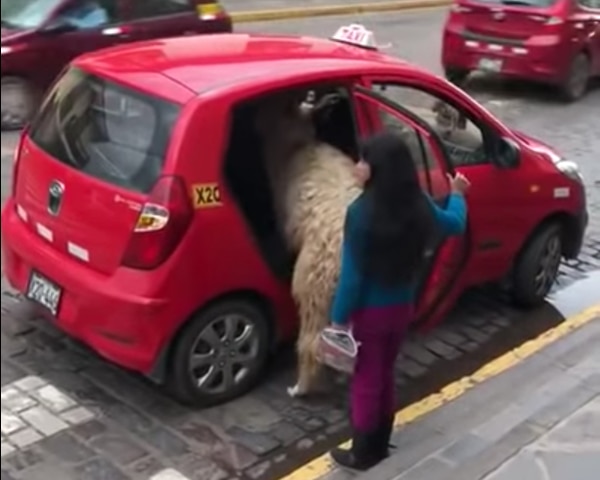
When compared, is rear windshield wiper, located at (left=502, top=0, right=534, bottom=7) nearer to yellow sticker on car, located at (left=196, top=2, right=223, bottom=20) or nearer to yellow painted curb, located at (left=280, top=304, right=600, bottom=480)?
yellow painted curb, located at (left=280, top=304, right=600, bottom=480)

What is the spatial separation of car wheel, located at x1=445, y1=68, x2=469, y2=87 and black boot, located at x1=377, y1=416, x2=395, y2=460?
1.35 meters

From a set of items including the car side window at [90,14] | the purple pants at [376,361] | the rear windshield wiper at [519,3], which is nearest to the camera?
the purple pants at [376,361]

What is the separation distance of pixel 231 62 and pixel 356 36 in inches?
20.2

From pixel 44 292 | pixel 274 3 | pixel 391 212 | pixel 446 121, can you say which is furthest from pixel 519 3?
pixel 44 292

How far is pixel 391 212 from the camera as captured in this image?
3.70 meters

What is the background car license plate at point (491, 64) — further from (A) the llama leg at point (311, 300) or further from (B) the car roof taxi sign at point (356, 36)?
(A) the llama leg at point (311, 300)

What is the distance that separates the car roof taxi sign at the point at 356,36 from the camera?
4598mm

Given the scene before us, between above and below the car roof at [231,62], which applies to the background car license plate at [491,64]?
above

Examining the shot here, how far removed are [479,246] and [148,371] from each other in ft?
4.95

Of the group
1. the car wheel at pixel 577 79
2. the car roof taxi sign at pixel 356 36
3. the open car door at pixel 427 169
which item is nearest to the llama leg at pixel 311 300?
the open car door at pixel 427 169

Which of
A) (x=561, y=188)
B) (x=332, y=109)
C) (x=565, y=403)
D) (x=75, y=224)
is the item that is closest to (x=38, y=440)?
(x=75, y=224)

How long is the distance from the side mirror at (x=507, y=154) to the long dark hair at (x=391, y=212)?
1.15 m

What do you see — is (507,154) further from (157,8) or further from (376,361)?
(157,8)

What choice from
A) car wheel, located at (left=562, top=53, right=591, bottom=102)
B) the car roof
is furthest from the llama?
car wheel, located at (left=562, top=53, right=591, bottom=102)
